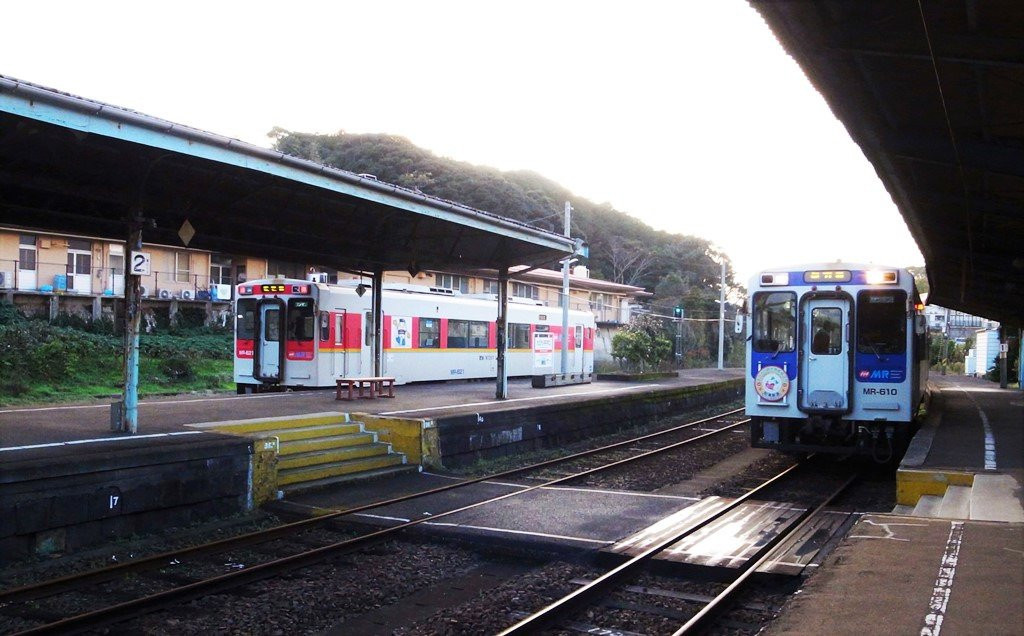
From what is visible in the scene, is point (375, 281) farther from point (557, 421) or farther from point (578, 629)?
point (578, 629)

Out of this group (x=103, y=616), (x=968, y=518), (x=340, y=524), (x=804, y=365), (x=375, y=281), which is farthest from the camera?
(x=375, y=281)

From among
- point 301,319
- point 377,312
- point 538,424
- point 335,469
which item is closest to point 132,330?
point 335,469

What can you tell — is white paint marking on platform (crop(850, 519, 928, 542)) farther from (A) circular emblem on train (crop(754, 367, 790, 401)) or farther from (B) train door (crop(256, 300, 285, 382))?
(B) train door (crop(256, 300, 285, 382))

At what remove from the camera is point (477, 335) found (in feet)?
78.9

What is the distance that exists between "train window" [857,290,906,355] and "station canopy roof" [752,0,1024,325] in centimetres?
134

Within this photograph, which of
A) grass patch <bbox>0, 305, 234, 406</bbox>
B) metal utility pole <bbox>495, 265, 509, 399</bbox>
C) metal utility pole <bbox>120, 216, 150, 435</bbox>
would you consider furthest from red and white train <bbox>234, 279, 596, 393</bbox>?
metal utility pole <bbox>120, 216, 150, 435</bbox>

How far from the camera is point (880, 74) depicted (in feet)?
25.9

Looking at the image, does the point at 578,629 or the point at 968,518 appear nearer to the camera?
the point at 578,629

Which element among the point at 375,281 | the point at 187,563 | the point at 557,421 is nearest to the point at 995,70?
the point at 187,563

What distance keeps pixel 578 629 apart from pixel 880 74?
222 inches

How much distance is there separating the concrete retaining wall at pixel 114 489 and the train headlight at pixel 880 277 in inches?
333

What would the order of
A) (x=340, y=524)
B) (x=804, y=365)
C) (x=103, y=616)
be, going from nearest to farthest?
(x=103, y=616)
(x=340, y=524)
(x=804, y=365)

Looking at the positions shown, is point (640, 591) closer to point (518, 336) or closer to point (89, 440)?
point (89, 440)

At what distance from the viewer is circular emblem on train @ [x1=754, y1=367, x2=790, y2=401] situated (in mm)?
12203
